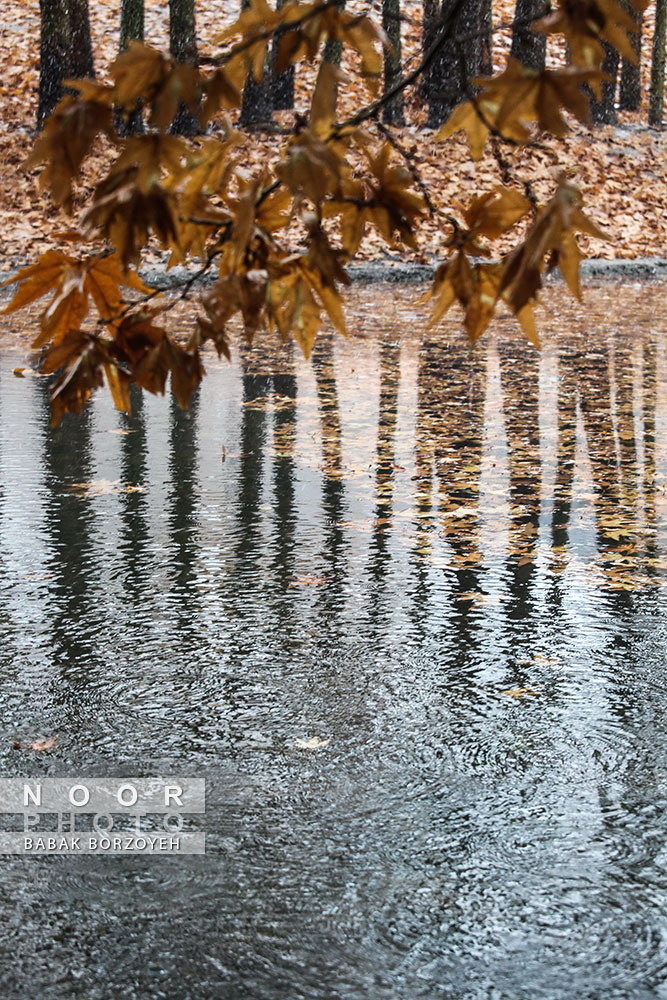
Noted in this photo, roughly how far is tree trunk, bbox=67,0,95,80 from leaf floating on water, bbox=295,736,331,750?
17.9 m

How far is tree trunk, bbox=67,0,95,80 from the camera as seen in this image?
1942 centimetres

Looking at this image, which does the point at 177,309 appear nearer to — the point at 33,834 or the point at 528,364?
the point at 528,364

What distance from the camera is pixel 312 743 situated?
11.4 feet

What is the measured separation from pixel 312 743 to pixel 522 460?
3.86m

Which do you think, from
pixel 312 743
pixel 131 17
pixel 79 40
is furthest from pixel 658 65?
pixel 312 743

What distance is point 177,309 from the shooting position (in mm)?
14148

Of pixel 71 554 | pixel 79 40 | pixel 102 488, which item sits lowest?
pixel 71 554

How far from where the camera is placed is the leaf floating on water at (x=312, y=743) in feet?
11.4

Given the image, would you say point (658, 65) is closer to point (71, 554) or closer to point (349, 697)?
point (71, 554)

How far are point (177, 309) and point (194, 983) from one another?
12.2m

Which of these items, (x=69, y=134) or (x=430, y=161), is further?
(x=430, y=161)

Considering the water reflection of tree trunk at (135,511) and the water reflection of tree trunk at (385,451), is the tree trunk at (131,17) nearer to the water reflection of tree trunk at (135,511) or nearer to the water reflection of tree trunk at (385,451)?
the water reflection of tree trunk at (385,451)

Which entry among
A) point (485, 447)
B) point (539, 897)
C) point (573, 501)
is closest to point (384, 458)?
point (485, 447)

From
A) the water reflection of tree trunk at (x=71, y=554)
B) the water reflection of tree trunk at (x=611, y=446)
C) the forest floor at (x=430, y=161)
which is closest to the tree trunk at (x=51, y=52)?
the forest floor at (x=430, y=161)
